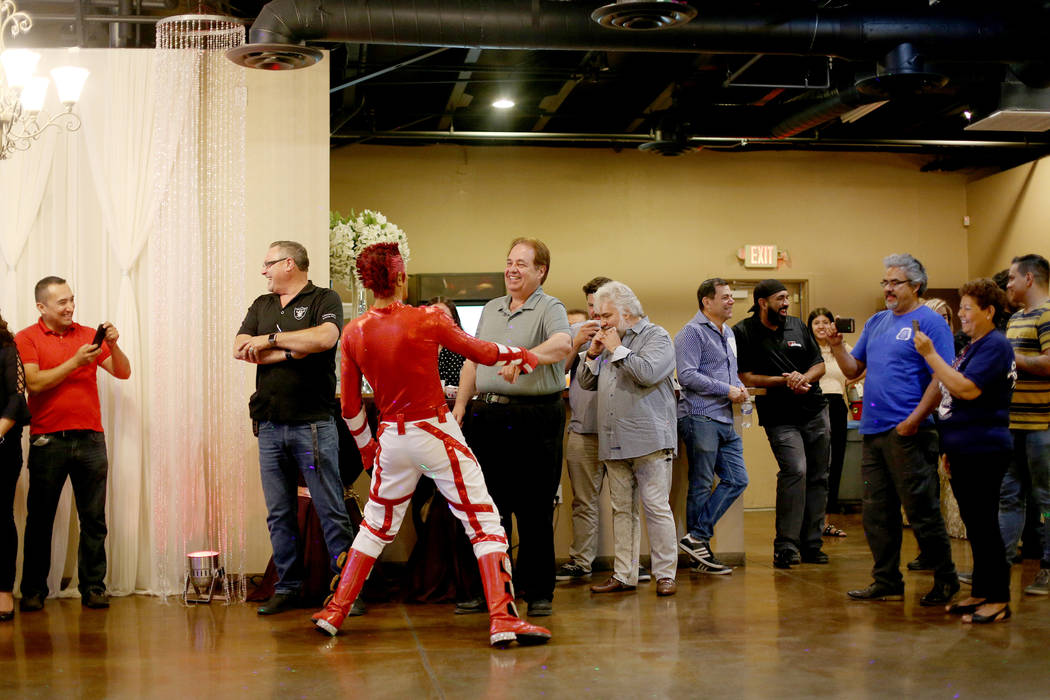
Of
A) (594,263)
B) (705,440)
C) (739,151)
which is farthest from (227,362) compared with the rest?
(739,151)

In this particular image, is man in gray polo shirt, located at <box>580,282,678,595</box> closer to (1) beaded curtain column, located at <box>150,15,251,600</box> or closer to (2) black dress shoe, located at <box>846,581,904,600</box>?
(2) black dress shoe, located at <box>846,581,904,600</box>

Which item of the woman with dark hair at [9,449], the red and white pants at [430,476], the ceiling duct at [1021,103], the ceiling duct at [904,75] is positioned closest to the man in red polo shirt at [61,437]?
the woman with dark hair at [9,449]

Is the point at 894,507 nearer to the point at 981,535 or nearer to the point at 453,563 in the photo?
the point at 981,535

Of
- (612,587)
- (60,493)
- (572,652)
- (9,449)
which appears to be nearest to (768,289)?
(612,587)

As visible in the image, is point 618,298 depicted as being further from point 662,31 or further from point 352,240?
point 352,240

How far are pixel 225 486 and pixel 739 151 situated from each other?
726cm

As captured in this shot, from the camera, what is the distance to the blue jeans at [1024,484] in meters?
5.75

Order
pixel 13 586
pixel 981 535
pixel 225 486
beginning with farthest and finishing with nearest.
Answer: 1. pixel 225 486
2. pixel 13 586
3. pixel 981 535

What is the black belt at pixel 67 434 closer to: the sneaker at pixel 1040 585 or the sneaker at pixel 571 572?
the sneaker at pixel 571 572

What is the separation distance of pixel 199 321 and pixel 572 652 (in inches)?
111

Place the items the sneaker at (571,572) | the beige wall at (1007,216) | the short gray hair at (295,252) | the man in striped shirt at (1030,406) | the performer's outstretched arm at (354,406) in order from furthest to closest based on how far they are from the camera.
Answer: the beige wall at (1007,216)
the sneaker at (571,572)
the man in striped shirt at (1030,406)
the short gray hair at (295,252)
the performer's outstretched arm at (354,406)

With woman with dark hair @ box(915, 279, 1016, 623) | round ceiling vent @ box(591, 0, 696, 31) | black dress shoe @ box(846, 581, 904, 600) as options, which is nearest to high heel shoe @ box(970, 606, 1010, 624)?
woman with dark hair @ box(915, 279, 1016, 623)

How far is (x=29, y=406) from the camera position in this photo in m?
5.38

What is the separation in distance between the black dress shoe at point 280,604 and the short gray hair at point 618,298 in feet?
7.00
